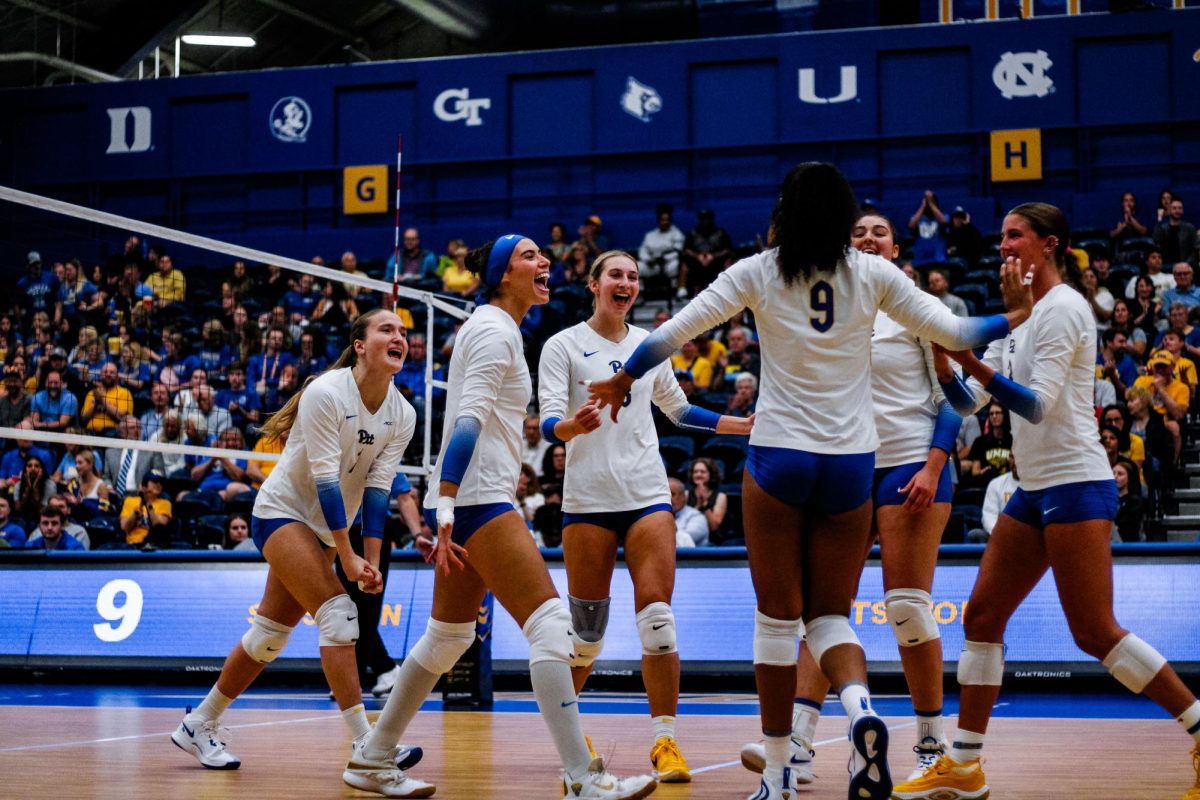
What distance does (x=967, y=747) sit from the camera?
4.76m

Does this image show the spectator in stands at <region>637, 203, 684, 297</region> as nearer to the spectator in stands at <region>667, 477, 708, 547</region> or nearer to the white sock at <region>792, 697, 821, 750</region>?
the spectator in stands at <region>667, 477, 708, 547</region>

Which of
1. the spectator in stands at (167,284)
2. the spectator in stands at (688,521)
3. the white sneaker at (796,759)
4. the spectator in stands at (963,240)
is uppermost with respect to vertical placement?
the spectator in stands at (963,240)

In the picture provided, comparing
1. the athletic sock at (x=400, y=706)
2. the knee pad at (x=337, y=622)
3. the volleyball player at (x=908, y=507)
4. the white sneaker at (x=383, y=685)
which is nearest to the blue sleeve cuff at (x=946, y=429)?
the volleyball player at (x=908, y=507)

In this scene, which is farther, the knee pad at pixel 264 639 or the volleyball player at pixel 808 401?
the knee pad at pixel 264 639

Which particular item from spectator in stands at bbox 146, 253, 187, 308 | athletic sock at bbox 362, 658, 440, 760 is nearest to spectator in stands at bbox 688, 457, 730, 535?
athletic sock at bbox 362, 658, 440, 760

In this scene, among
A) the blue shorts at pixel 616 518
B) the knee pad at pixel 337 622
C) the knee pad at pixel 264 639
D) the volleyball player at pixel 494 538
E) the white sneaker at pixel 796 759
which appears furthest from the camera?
the knee pad at pixel 264 639

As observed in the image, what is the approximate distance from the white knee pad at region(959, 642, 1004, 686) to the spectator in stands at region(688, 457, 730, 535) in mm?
6499

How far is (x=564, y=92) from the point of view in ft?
71.2

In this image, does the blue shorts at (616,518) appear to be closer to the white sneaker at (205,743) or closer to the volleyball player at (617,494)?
the volleyball player at (617,494)

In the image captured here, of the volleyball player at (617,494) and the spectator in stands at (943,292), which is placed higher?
the spectator in stands at (943,292)

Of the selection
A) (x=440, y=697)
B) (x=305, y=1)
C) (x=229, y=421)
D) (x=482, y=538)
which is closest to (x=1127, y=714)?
(x=440, y=697)

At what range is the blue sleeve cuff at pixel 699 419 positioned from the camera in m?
6.04

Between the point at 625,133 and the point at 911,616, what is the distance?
17.1 meters

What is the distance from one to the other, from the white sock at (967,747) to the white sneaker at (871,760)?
3.13ft
